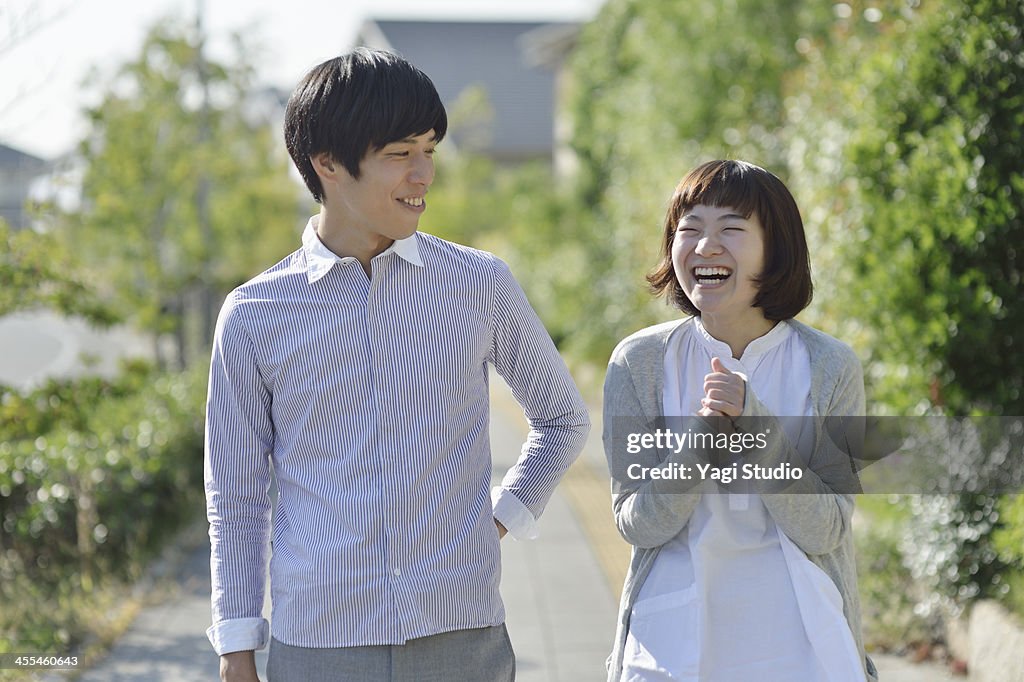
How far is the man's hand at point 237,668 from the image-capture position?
2543mm

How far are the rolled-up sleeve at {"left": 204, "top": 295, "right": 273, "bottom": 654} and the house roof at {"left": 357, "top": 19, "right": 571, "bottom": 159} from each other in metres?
43.1

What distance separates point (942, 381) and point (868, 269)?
2.49 feet

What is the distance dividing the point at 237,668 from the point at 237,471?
1.28 feet

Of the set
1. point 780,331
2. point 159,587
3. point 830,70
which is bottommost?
point 159,587

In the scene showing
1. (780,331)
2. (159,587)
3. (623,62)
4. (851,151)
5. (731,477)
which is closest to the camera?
(731,477)

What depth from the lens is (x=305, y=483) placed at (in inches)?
102

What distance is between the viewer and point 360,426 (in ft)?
8.45

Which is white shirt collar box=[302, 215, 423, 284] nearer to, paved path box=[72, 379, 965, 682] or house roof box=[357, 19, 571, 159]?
paved path box=[72, 379, 965, 682]

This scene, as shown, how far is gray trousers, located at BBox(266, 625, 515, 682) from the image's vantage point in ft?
8.34

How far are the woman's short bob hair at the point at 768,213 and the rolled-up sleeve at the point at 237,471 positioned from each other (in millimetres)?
947

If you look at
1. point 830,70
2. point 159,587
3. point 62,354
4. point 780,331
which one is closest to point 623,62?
point 830,70

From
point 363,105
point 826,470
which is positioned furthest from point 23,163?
point 826,470

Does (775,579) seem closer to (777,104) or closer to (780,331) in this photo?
(780,331)

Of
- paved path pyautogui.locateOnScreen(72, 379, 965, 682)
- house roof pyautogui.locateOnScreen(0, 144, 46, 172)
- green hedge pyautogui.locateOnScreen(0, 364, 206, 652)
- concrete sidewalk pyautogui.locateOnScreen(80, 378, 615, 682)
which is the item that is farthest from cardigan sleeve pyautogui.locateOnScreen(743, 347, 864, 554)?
house roof pyautogui.locateOnScreen(0, 144, 46, 172)
